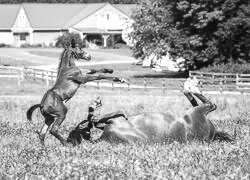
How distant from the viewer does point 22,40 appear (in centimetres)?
11988

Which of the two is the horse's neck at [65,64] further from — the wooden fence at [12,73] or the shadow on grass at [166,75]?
the shadow on grass at [166,75]

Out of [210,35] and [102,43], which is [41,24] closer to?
[102,43]

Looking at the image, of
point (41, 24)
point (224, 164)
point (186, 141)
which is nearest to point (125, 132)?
point (186, 141)

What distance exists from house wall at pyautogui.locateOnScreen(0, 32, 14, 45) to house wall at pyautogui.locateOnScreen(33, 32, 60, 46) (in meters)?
4.05

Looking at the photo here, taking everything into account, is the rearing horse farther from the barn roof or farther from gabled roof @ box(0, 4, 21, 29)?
gabled roof @ box(0, 4, 21, 29)

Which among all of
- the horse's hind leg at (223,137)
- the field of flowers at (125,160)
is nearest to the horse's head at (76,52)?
the field of flowers at (125,160)

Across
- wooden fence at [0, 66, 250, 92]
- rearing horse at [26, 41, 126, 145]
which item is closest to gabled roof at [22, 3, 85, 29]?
wooden fence at [0, 66, 250, 92]

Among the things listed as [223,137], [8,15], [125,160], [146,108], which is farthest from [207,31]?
[8,15]

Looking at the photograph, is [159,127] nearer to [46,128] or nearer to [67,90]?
[67,90]

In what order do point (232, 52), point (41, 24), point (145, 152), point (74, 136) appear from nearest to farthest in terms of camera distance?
point (145, 152)
point (74, 136)
point (232, 52)
point (41, 24)

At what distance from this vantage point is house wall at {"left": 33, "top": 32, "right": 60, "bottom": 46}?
4633 inches

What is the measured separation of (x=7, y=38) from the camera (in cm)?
11975

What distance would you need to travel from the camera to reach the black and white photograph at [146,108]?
27.3 feet

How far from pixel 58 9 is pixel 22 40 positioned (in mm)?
8726
